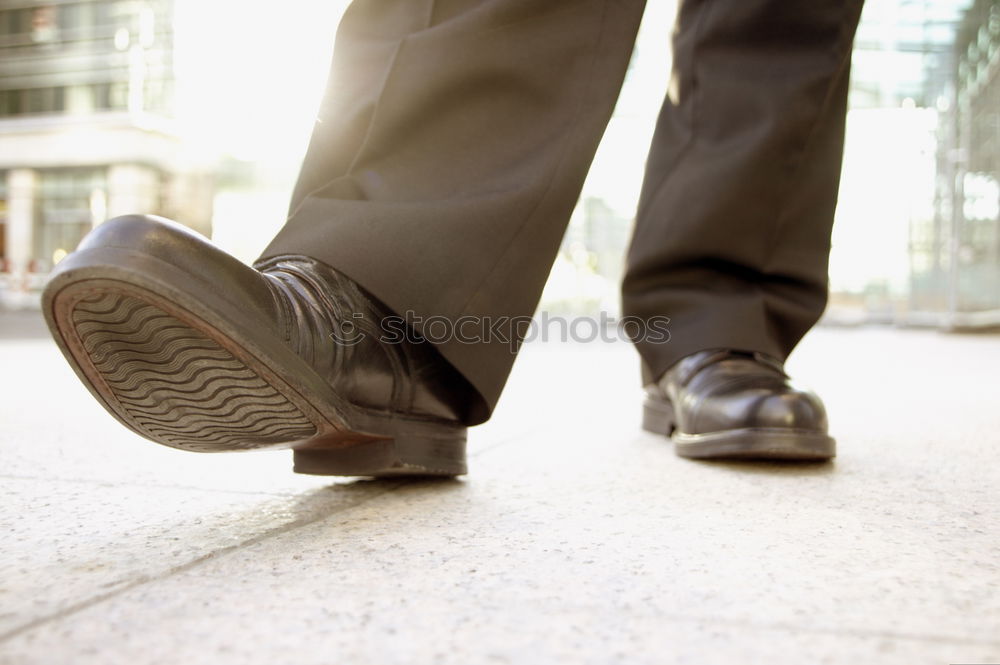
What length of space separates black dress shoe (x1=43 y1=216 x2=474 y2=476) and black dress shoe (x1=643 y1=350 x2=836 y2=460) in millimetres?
334

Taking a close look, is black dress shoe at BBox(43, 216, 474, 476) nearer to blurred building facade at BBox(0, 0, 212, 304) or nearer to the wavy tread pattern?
the wavy tread pattern

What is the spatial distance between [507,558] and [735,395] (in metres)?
0.41

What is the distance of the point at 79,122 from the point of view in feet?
39.9

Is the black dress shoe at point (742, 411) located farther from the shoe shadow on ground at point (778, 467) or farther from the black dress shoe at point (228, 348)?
the black dress shoe at point (228, 348)

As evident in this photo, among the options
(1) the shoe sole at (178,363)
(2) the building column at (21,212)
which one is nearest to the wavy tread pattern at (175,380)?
(1) the shoe sole at (178,363)

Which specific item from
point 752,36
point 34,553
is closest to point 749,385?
point 752,36

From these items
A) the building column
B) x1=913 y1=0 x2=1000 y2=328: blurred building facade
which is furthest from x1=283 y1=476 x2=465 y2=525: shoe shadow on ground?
the building column

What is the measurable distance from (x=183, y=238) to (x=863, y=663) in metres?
0.38

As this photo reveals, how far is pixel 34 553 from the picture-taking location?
0.46 m

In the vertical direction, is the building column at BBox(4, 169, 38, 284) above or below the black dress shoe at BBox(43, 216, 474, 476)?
above

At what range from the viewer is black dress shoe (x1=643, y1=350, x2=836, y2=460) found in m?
0.77

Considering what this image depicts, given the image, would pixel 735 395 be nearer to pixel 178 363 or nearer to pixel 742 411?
pixel 742 411

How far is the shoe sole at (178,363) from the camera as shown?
42cm

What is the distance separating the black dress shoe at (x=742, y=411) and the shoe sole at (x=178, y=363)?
0.39 metres
